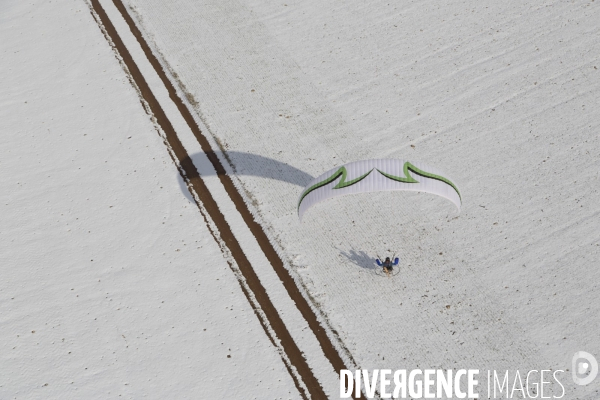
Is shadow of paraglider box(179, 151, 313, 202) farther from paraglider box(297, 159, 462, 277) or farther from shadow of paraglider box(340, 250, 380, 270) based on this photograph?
paraglider box(297, 159, 462, 277)

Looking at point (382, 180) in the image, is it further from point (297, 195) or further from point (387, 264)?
point (297, 195)

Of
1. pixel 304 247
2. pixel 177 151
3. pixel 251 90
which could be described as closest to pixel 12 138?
pixel 177 151

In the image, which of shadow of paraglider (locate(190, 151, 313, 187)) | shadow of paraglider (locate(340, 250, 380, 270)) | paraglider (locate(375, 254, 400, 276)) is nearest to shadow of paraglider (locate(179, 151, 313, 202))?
shadow of paraglider (locate(190, 151, 313, 187))

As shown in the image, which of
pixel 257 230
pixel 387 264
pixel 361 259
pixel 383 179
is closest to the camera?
pixel 383 179

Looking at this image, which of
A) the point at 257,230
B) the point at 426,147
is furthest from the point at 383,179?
the point at 426,147

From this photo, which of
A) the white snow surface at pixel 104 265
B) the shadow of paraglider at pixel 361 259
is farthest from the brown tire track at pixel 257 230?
the shadow of paraglider at pixel 361 259

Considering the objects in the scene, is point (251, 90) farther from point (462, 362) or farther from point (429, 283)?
point (462, 362)
